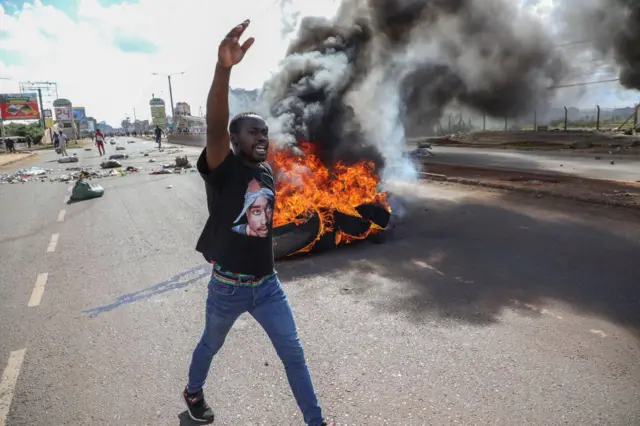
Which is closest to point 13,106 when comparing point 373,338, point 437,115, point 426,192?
point 437,115

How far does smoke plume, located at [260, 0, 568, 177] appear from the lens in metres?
7.80

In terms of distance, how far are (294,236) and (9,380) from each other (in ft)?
10.4

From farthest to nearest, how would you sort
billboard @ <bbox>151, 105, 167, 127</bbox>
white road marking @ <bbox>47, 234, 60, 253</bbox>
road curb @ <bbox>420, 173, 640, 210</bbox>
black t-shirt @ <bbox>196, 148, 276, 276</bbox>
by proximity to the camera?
billboard @ <bbox>151, 105, 167, 127</bbox>, road curb @ <bbox>420, 173, 640, 210</bbox>, white road marking @ <bbox>47, 234, 60, 253</bbox>, black t-shirt @ <bbox>196, 148, 276, 276</bbox>

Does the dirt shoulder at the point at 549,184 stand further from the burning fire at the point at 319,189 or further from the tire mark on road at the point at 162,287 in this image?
the tire mark on road at the point at 162,287

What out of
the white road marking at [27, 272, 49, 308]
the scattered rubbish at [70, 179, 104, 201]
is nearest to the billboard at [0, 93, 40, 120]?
the scattered rubbish at [70, 179, 104, 201]

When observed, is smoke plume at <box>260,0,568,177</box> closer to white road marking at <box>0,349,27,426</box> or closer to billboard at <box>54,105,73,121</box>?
white road marking at <box>0,349,27,426</box>

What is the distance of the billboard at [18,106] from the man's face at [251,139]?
6660 centimetres

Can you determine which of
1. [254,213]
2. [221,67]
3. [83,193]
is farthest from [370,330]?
[83,193]

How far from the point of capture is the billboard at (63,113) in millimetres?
89625

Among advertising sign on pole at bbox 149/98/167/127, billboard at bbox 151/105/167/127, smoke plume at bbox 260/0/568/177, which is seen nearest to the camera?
smoke plume at bbox 260/0/568/177

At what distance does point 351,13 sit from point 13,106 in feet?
199

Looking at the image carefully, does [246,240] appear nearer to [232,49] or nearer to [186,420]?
[232,49]

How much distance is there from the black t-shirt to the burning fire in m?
3.21

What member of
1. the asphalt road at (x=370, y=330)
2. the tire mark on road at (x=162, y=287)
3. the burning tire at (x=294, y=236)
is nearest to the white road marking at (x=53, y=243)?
the asphalt road at (x=370, y=330)
